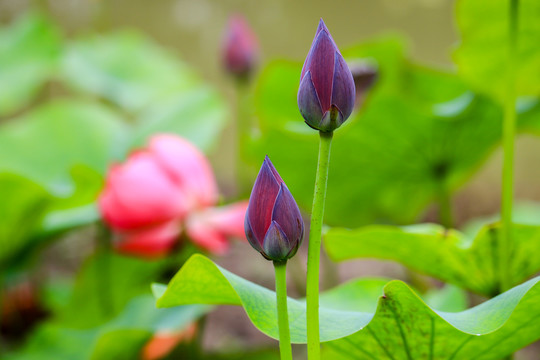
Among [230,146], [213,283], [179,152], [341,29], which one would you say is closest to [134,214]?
[179,152]

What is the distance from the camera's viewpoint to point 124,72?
4.83 ft

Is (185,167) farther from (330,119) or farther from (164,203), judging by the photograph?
(330,119)

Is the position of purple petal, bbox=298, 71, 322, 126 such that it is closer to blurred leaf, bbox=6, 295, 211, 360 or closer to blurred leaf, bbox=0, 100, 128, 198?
blurred leaf, bbox=6, 295, 211, 360

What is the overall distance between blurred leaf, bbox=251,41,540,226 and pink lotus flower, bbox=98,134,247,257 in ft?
0.38

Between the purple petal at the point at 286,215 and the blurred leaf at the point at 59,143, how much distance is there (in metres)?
0.63

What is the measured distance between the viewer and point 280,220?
245 millimetres

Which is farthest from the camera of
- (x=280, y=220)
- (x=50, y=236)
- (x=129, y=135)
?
(x=129, y=135)

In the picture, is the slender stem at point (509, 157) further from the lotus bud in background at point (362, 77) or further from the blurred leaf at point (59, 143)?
the blurred leaf at point (59, 143)

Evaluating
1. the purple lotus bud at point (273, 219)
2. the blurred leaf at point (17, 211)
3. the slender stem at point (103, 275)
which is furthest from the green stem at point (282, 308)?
the slender stem at point (103, 275)

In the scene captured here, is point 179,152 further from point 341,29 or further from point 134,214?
point 341,29

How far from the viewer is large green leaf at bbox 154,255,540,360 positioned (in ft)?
0.90

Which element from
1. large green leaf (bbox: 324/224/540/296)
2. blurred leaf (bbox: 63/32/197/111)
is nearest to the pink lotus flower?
large green leaf (bbox: 324/224/540/296)

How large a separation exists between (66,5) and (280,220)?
205cm

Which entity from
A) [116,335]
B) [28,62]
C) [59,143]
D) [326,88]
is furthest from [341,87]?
[28,62]
